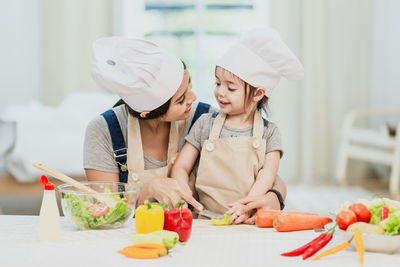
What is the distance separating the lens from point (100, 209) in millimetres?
1683

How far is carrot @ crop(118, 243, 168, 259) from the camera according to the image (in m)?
1.46

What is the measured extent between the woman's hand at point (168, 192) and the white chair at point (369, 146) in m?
3.47

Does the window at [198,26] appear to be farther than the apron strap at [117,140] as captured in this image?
Yes

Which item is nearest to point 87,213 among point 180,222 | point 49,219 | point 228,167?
point 49,219

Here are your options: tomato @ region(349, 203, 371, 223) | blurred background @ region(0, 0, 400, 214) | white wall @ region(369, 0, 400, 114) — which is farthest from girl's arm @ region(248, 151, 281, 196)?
white wall @ region(369, 0, 400, 114)

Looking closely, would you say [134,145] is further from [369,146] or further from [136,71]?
[369,146]

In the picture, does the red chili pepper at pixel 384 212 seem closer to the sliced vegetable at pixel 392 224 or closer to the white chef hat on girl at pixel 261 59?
the sliced vegetable at pixel 392 224

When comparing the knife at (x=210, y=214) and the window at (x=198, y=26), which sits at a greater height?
the window at (x=198, y=26)

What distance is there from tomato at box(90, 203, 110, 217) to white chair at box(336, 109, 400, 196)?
388cm

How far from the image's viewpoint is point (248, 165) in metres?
2.10

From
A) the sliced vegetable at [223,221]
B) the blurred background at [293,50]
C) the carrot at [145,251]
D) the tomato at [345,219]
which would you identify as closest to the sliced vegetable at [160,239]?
the carrot at [145,251]

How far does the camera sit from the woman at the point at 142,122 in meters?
1.93

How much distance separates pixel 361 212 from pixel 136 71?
→ 83cm

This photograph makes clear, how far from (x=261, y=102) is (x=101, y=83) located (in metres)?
0.65
